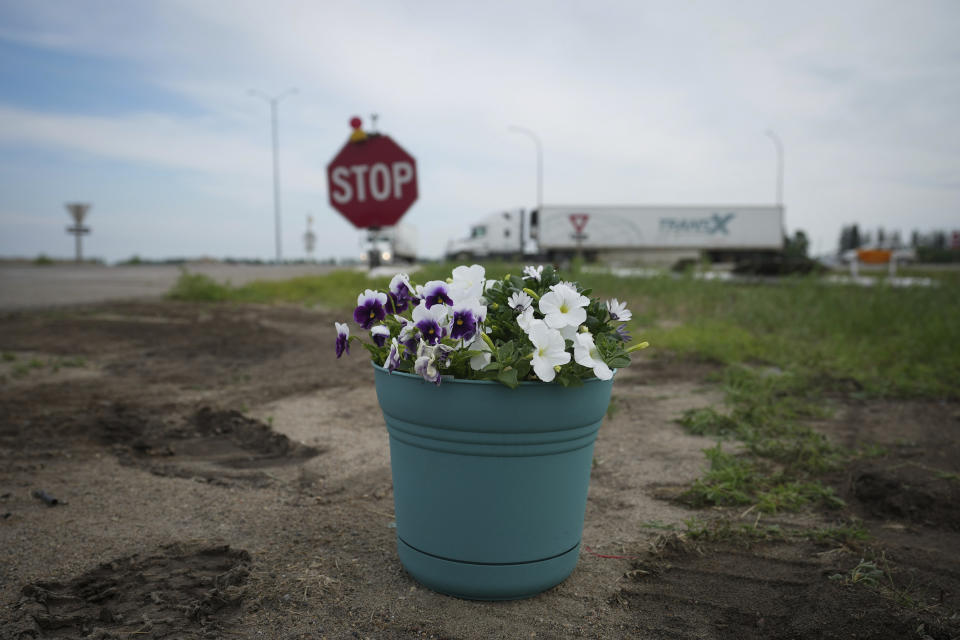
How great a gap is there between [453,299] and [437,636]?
100 cm

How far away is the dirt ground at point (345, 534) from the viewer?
78.4 inches

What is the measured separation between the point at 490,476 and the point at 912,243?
8878 centimetres

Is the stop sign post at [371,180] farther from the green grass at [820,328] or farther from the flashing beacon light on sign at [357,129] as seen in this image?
the green grass at [820,328]

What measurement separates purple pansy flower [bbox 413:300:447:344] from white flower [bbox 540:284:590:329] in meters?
0.31

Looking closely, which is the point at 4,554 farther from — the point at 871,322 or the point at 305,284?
the point at 305,284

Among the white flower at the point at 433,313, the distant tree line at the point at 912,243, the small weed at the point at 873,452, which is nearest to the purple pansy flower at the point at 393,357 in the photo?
the white flower at the point at 433,313

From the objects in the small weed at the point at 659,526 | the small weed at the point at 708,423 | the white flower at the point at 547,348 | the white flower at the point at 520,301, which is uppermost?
Result: the white flower at the point at 520,301

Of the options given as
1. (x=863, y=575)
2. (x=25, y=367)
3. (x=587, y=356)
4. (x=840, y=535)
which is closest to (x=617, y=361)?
(x=587, y=356)

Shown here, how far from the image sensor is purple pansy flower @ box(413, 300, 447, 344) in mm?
1938

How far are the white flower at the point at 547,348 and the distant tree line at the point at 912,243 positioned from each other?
58.7 m

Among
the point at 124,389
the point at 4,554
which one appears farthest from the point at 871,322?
the point at 4,554

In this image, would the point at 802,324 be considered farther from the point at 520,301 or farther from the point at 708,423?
the point at 520,301

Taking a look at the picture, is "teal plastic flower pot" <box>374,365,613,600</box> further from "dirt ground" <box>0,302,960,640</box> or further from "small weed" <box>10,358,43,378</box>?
"small weed" <box>10,358,43,378</box>

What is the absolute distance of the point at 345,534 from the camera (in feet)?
8.50
